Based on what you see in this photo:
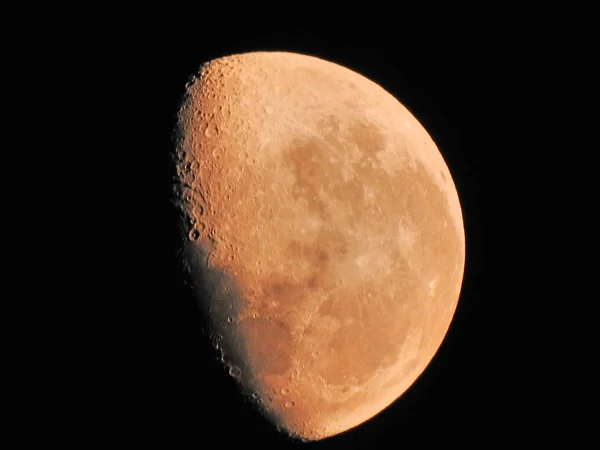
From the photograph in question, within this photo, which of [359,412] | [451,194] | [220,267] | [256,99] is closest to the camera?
[220,267]

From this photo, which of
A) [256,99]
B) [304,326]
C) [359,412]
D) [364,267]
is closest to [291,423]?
[359,412]

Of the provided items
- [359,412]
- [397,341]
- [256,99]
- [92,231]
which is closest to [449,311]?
[397,341]

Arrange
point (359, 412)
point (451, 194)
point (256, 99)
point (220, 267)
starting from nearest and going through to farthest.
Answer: point (220, 267)
point (256, 99)
point (359, 412)
point (451, 194)

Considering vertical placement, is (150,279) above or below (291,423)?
above

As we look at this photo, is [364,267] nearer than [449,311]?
Yes

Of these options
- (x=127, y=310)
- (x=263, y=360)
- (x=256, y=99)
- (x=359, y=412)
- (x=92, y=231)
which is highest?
(x=256, y=99)

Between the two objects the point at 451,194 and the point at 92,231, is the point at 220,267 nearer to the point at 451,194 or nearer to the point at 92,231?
the point at 92,231

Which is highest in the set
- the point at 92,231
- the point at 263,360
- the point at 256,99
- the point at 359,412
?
the point at 256,99

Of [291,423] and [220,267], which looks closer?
[220,267]

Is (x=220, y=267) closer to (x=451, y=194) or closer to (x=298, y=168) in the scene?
(x=298, y=168)
